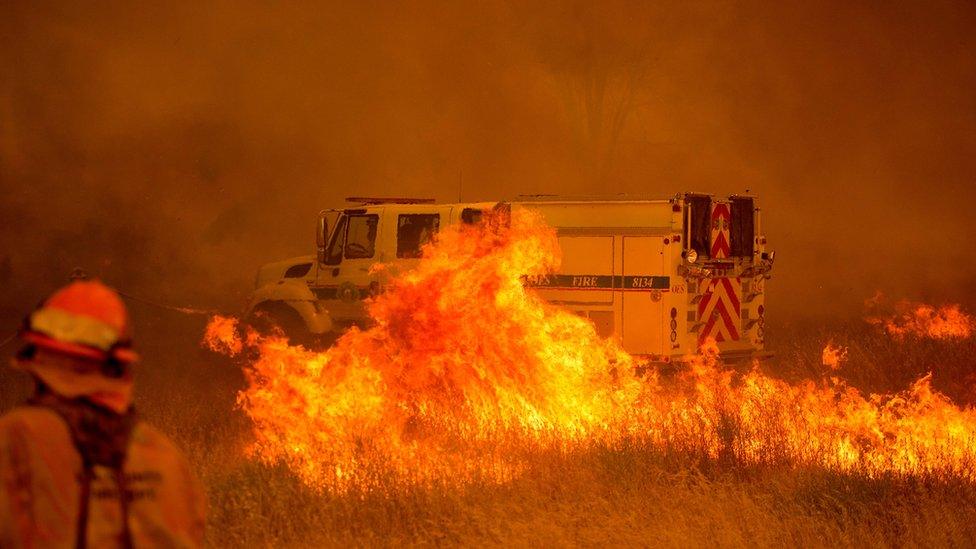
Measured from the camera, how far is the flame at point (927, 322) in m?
16.0

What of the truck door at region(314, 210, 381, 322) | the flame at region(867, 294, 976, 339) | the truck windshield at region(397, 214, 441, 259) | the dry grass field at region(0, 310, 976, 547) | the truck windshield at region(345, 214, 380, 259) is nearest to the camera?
the dry grass field at region(0, 310, 976, 547)

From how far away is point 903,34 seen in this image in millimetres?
30359

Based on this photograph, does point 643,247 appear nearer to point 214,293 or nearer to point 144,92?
point 214,293

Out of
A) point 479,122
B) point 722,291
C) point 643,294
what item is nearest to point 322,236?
point 643,294

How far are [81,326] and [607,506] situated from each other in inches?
176

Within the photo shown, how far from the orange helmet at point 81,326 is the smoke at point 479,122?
22.0m

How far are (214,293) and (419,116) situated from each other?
8.76 m

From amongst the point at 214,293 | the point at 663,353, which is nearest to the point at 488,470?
the point at 663,353

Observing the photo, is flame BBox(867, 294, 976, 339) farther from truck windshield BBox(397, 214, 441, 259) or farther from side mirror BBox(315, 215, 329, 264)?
side mirror BBox(315, 215, 329, 264)

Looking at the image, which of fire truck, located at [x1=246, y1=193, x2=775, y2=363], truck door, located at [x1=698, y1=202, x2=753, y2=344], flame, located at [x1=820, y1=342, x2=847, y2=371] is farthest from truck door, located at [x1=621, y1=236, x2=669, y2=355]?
flame, located at [x1=820, y1=342, x2=847, y2=371]

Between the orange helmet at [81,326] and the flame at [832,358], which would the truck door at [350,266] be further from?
the orange helmet at [81,326]

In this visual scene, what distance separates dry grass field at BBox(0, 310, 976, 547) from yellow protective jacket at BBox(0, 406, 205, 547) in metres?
3.50

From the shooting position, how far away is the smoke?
86.8ft

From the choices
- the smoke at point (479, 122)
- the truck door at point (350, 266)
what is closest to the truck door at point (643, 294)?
the truck door at point (350, 266)
